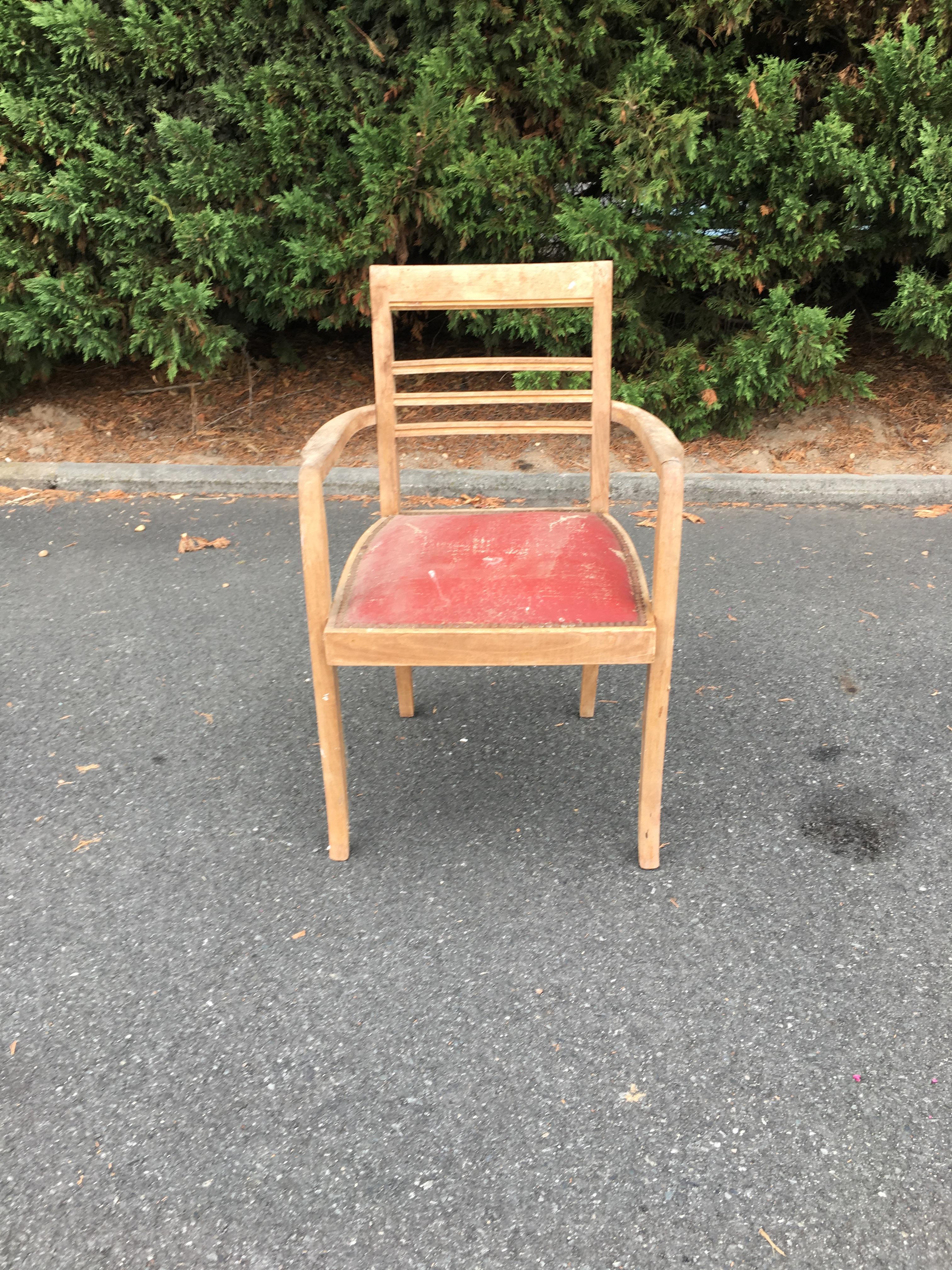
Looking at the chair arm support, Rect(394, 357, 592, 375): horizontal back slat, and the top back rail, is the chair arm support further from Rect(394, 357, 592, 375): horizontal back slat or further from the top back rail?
Rect(394, 357, 592, 375): horizontal back slat

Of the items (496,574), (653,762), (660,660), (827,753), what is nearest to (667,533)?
(660,660)

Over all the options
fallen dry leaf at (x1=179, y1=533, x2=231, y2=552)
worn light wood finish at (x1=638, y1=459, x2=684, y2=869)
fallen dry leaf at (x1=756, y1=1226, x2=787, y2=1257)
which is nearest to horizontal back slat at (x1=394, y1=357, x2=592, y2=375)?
worn light wood finish at (x1=638, y1=459, x2=684, y2=869)

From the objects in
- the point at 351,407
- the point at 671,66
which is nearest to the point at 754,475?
the point at 671,66

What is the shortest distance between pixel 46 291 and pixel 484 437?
7.16 ft

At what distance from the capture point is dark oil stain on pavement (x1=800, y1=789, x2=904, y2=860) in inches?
85.7

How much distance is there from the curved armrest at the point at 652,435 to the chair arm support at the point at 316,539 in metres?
0.64

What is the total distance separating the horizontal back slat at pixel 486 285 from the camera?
2180 mm

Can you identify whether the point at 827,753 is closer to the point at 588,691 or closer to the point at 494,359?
the point at 588,691

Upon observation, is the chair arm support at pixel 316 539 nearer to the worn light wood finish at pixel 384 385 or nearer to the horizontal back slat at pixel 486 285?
the worn light wood finish at pixel 384 385

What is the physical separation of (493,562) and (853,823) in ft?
3.51

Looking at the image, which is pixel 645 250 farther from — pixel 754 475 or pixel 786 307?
pixel 754 475

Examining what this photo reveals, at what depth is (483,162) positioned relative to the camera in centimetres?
417

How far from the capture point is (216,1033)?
67.9 inches

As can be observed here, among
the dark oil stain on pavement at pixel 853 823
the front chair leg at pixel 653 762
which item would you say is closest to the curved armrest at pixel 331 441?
the front chair leg at pixel 653 762
